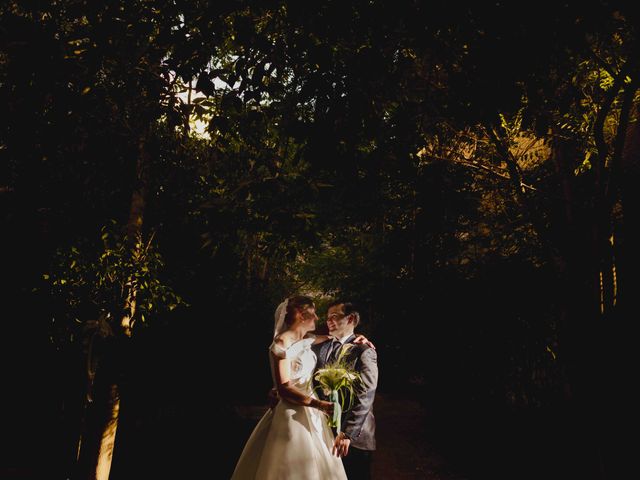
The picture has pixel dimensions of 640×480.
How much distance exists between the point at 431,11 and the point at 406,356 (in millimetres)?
11349

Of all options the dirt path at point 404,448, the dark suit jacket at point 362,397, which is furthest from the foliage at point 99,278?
the dirt path at point 404,448

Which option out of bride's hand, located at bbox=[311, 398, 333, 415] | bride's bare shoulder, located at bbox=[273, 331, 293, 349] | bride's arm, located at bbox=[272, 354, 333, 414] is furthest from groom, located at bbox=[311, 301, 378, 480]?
bride's bare shoulder, located at bbox=[273, 331, 293, 349]

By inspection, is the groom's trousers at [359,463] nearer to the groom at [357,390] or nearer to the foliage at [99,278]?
the groom at [357,390]

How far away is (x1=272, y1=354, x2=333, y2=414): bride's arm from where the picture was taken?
3805 mm

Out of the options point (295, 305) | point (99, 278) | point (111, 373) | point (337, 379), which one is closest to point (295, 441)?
point (337, 379)

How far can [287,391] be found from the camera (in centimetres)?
385

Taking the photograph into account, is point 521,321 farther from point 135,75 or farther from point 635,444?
point 135,75

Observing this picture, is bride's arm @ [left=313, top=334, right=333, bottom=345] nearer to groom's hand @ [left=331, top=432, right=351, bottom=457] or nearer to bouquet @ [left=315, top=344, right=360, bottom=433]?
bouquet @ [left=315, top=344, right=360, bottom=433]

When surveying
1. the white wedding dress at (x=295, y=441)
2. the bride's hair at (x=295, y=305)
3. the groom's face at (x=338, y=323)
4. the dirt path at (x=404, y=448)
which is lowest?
the dirt path at (x=404, y=448)

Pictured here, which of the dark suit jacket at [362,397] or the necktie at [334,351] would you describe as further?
the necktie at [334,351]

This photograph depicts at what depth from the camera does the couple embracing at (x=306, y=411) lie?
3805mm

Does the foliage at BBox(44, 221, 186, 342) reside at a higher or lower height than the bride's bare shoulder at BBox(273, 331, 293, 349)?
higher

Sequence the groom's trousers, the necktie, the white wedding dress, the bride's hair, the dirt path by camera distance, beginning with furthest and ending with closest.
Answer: the dirt path
the groom's trousers
the necktie
the bride's hair
the white wedding dress

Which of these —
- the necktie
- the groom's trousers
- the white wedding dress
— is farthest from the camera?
the groom's trousers
